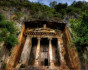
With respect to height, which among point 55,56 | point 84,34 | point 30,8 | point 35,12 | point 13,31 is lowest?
point 55,56

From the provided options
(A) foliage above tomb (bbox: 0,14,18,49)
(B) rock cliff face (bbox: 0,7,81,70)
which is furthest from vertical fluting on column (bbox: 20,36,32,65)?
(A) foliage above tomb (bbox: 0,14,18,49)

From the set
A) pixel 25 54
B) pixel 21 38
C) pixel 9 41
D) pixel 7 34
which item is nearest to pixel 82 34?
pixel 25 54

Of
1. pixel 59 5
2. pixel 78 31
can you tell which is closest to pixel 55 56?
pixel 78 31

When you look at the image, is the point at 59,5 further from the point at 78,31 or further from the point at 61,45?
the point at 78,31

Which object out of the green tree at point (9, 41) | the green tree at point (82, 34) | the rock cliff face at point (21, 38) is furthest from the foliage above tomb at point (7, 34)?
the green tree at point (82, 34)

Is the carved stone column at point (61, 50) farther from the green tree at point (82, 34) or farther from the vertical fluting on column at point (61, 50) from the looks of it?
the green tree at point (82, 34)

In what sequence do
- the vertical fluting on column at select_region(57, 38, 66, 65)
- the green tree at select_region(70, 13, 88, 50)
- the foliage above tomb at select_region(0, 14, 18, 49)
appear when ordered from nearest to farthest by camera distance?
the green tree at select_region(70, 13, 88, 50)
the foliage above tomb at select_region(0, 14, 18, 49)
the vertical fluting on column at select_region(57, 38, 66, 65)

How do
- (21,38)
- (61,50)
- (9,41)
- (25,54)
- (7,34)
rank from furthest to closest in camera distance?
(21,38) → (61,50) → (25,54) → (7,34) → (9,41)

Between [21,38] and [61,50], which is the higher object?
[21,38]

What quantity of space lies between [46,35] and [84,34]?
5.43 metres

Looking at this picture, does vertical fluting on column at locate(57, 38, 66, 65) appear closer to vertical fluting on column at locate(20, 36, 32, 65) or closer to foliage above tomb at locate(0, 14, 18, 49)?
vertical fluting on column at locate(20, 36, 32, 65)

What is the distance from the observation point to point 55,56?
1041 centimetres

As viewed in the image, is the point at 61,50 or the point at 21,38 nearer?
the point at 61,50

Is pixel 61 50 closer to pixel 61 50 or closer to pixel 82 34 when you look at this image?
pixel 61 50
